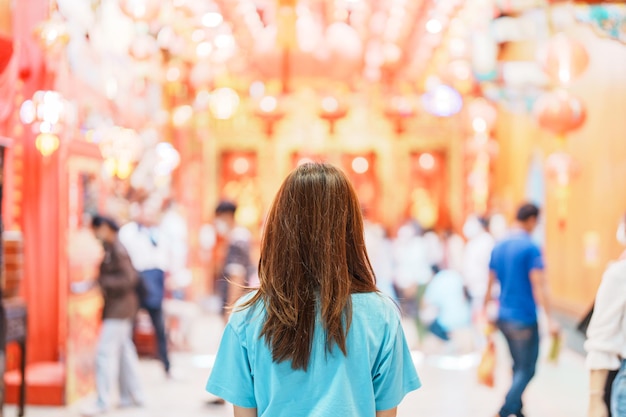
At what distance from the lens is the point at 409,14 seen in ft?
38.1

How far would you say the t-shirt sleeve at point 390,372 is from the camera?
2.02 meters

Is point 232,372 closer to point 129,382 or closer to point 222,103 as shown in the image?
point 129,382

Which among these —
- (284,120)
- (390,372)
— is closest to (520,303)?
(390,372)

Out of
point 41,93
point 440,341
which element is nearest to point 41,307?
point 41,93

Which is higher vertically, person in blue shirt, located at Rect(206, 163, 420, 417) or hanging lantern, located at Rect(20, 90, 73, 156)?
hanging lantern, located at Rect(20, 90, 73, 156)

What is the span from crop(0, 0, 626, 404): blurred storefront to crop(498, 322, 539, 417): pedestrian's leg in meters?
2.03

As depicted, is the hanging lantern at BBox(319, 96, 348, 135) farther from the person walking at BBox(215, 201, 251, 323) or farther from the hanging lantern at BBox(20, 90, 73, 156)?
the hanging lantern at BBox(20, 90, 73, 156)

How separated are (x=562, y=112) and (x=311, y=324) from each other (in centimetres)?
657

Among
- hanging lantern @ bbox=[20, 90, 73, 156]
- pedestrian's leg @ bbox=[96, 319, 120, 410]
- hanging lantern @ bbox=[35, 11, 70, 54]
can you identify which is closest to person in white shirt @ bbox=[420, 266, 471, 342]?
pedestrian's leg @ bbox=[96, 319, 120, 410]

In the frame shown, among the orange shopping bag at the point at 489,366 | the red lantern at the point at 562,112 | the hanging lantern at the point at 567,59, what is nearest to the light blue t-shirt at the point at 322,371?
the orange shopping bag at the point at 489,366

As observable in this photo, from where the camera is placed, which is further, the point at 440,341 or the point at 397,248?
the point at 397,248

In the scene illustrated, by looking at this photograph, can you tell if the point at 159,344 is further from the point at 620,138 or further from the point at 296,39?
the point at 620,138

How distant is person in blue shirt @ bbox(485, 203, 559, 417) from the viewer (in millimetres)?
5188

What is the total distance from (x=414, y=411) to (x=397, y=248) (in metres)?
5.93
